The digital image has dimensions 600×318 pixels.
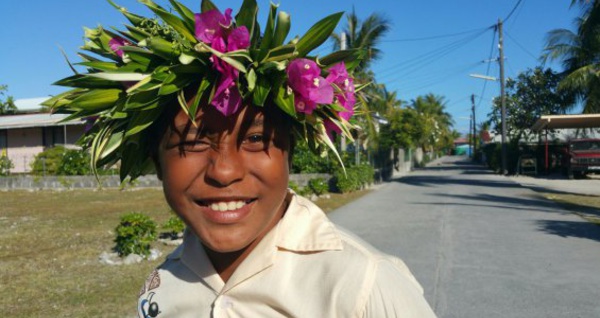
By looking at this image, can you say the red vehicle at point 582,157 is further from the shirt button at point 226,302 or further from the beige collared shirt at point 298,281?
the shirt button at point 226,302

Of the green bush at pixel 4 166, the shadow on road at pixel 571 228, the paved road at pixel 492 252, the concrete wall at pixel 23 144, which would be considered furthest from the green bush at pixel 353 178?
the concrete wall at pixel 23 144

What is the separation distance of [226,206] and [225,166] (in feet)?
0.40

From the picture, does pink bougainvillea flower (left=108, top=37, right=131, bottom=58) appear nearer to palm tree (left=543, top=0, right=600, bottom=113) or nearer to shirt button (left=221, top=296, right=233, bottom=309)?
shirt button (left=221, top=296, right=233, bottom=309)

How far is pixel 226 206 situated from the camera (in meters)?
1.64

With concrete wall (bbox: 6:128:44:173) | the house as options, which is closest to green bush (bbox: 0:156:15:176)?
the house

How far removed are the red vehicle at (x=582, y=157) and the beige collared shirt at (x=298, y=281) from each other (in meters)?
27.7

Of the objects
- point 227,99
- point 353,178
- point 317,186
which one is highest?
point 227,99

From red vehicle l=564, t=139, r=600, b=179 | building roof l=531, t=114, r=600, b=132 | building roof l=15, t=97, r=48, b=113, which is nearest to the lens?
building roof l=531, t=114, r=600, b=132

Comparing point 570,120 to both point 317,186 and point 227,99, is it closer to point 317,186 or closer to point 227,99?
point 317,186

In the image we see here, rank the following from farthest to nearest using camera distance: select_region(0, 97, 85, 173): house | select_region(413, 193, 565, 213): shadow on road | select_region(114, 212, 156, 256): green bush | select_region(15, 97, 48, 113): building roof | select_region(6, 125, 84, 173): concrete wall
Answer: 1. select_region(15, 97, 48, 113): building roof
2. select_region(6, 125, 84, 173): concrete wall
3. select_region(0, 97, 85, 173): house
4. select_region(413, 193, 565, 213): shadow on road
5. select_region(114, 212, 156, 256): green bush

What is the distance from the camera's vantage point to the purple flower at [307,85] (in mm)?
1562

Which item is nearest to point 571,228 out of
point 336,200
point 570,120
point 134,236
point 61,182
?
point 336,200

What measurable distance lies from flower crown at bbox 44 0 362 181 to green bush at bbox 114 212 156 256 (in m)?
6.53

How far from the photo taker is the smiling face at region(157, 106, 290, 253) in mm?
1628
